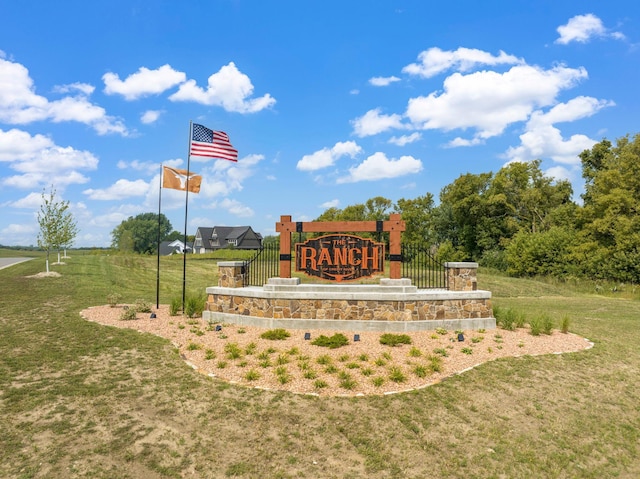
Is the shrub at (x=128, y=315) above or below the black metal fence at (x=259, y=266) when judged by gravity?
below

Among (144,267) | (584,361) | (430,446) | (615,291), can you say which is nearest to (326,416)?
(430,446)

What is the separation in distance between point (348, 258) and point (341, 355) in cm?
445

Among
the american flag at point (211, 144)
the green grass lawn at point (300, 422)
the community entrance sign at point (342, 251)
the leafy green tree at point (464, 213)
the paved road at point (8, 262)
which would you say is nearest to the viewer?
the green grass lawn at point (300, 422)

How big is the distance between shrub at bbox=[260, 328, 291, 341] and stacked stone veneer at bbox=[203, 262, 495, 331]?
1.04m

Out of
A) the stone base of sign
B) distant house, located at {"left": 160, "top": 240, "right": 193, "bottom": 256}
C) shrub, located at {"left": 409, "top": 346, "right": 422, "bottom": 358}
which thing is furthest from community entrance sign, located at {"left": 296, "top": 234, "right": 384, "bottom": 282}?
distant house, located at {"left": 160, "top": 240, "right": 193, "bottom": 256}

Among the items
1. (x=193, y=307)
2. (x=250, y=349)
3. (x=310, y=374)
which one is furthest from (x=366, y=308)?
(x=193, y=307)

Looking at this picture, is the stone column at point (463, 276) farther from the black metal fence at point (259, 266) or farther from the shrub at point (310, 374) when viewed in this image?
the shrub at point (310, 374)

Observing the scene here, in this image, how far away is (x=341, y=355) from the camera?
32.5 feet

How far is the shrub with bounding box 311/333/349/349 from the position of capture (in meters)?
10.7

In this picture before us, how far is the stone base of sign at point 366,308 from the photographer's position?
41.3 ft

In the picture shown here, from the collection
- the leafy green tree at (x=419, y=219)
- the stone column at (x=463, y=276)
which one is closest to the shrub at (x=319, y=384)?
the stone column at (x=463, y=276)

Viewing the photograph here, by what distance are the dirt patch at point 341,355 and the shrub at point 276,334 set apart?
0.61 feet

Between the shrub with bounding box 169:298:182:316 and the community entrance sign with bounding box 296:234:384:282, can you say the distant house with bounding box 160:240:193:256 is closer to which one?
the shrub with bounding box 169:298:182:316

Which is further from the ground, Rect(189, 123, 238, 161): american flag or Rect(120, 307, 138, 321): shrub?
Rect(189, 123, 238, 161): american flag
